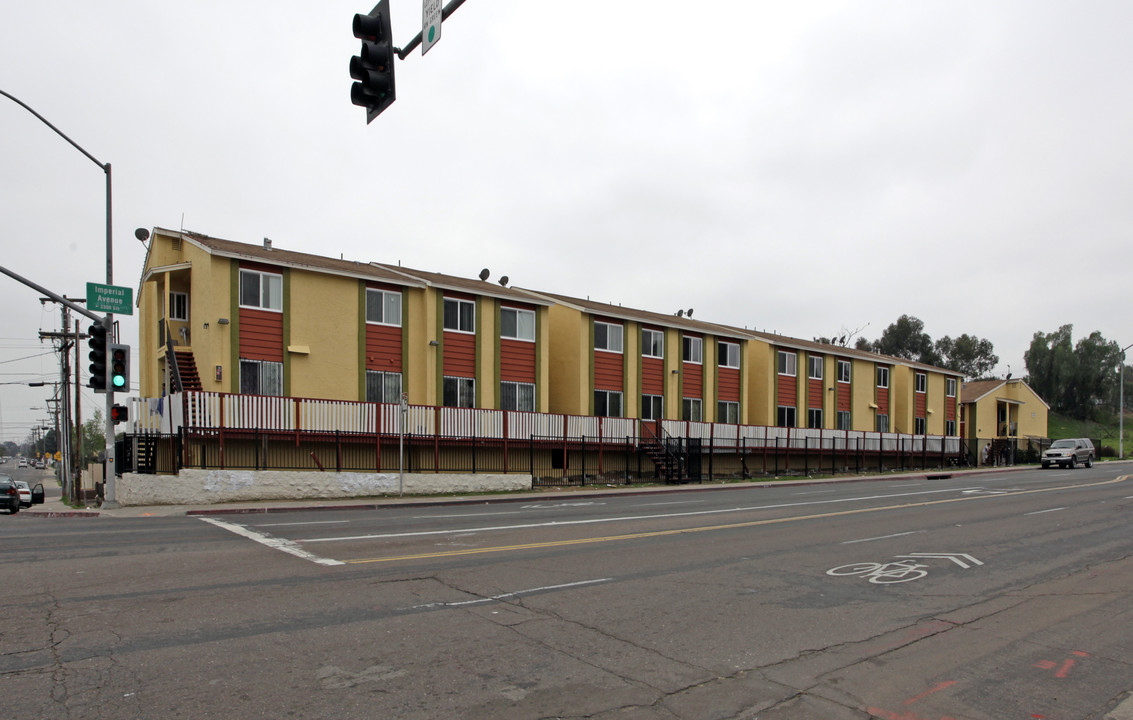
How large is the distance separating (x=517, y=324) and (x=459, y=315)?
119 inches

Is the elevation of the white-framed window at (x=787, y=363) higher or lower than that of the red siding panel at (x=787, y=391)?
higher

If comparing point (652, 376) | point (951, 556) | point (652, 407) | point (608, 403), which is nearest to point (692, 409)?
point (652, 407)

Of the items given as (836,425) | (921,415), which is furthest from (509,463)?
(921,415)

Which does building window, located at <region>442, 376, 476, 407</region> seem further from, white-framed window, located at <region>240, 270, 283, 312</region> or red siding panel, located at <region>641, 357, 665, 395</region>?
red siding panel, located at <region>641, 357, 665, 395</region>

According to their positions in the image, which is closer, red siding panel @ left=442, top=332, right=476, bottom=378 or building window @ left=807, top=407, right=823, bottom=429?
red siding panel @ left=442, top=332, right=476, bottom=378

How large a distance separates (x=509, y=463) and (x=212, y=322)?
11293mm

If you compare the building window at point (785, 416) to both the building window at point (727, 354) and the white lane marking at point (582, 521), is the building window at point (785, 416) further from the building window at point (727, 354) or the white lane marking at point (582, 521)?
the white lane marking at point (582, 521)

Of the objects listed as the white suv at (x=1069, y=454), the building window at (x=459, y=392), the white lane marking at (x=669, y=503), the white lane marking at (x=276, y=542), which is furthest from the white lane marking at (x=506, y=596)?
the white suv at (x=1069, y=454)

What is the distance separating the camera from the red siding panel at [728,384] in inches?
1683

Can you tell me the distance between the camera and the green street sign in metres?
18.9

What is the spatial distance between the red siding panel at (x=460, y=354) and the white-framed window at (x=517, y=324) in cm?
177

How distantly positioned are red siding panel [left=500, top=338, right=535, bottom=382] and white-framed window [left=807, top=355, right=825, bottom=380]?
22.2 meters

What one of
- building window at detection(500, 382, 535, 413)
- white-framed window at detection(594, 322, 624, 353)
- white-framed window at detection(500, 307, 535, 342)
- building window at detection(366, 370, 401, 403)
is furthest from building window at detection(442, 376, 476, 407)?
white-framed window at detection(594, 322, 624, 353)

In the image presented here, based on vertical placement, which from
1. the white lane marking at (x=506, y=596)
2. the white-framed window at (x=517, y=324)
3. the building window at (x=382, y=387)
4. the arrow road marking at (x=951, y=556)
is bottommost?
the arrow road marking at (x=951, y=556)
